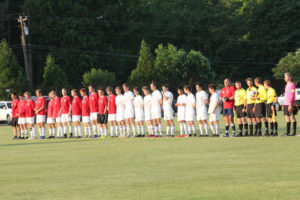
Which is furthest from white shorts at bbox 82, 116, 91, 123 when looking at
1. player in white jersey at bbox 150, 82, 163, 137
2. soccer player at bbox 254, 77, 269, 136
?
soccer player at bbox 254, 77, 269, 136

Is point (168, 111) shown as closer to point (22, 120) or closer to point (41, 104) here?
point (41, 104)

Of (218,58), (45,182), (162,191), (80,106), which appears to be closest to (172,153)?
(45,182)

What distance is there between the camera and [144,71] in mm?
60969

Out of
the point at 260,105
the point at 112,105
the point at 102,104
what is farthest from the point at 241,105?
the point at 102,104

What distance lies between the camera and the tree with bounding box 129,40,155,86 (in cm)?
5994

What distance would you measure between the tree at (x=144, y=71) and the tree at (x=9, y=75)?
9689 millimetres

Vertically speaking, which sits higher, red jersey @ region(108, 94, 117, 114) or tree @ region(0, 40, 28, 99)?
tree @ region(0, 40, 28, 99)

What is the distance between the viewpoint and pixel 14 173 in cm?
1410

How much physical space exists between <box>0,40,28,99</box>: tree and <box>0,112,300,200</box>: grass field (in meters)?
35.0

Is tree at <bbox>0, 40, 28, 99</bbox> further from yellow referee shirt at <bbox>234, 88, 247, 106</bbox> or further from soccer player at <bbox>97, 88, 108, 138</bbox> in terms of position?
Answer: yellow referee shirt at <bbox>234, 88, 247, 106</bbox>

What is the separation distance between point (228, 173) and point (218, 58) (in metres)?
73.2

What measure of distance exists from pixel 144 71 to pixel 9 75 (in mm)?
11968

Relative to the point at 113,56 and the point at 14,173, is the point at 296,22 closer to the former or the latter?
the point at 113,56

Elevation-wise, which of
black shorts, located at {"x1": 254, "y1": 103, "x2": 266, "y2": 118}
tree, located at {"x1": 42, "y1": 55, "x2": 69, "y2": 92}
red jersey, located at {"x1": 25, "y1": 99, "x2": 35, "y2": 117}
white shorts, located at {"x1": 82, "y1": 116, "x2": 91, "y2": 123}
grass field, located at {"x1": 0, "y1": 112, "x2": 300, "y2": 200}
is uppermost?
tree, located at {"x1": 42, "y1": 55, "x2": 69, "y2": 92}
